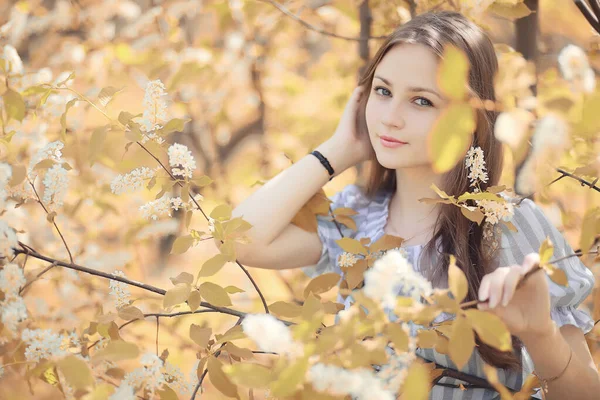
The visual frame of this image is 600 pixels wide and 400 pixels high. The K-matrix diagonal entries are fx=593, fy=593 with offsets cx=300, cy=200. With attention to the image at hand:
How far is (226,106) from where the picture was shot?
2045 mm

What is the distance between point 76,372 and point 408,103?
649 mm

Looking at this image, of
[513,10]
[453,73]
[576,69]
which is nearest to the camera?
[453,73]

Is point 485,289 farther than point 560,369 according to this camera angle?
No

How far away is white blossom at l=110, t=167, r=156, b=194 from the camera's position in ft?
2.61

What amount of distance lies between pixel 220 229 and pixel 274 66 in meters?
1.35

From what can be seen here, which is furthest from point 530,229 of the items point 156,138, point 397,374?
point 156,138

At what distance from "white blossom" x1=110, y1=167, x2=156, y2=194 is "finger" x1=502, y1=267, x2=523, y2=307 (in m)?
0.48

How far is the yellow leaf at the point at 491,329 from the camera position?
0.53m

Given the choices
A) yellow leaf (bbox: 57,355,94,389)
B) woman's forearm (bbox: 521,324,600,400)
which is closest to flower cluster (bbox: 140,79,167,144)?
yellow leaf (bbox: 57,355,94,389)

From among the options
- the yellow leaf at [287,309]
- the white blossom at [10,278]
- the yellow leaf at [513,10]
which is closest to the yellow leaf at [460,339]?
the yellow leaf at [287,309]

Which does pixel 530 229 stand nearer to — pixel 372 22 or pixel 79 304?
pixel 372 22

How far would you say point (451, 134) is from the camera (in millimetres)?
491

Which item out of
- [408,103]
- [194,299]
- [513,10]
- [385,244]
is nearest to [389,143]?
[408,103]

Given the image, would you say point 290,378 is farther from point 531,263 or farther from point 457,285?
point 531,263
